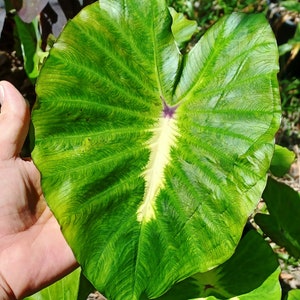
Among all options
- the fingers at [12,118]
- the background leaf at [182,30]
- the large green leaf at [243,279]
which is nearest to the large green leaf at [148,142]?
the fingers at [12,118]

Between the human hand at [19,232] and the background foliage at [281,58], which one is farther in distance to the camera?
the background foliage at [281,58]

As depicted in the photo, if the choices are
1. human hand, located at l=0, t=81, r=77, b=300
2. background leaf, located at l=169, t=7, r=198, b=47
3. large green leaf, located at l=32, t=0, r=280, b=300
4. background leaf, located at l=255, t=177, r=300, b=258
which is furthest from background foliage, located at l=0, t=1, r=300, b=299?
human hand, located at l=0, t=81, r=77, b=300

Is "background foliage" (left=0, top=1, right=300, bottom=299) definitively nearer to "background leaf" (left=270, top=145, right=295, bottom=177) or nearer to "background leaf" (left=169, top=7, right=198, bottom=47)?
"background leaf" (left=270, top=145, right=295, bottom=177)

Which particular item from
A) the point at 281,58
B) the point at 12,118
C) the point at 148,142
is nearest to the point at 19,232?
the point at 12,118

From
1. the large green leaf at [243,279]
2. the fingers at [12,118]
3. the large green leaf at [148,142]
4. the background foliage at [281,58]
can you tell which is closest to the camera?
the large green leaf at [148,142]

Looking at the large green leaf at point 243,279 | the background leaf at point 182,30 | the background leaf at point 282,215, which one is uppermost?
the background leaf at point 182,30

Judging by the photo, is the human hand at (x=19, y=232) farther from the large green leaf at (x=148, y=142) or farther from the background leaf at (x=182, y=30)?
the background leaf at (x=182, y=30)

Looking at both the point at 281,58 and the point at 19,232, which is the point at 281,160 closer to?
the point at 19,232
